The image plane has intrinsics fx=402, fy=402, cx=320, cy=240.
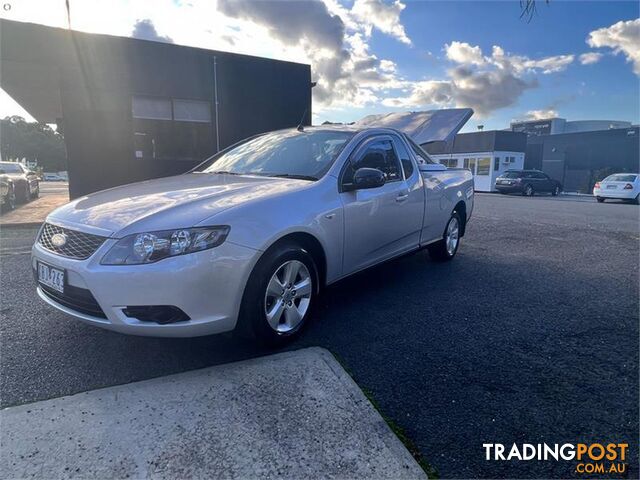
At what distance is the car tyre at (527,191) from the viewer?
79.2ft

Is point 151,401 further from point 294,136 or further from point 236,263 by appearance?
point 294,136

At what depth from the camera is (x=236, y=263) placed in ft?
8.03

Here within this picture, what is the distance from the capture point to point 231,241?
7.97 feet

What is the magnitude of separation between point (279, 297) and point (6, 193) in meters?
11.1

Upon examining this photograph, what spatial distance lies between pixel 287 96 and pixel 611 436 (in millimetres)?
11472

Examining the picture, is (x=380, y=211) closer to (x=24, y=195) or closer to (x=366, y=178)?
(x=366, y=178)

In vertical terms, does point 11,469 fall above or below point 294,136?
below

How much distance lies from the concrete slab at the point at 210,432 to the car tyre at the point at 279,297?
305 millimetres

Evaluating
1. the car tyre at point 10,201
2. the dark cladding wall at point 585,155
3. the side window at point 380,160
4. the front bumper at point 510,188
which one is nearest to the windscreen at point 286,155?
the side window at point 380,160

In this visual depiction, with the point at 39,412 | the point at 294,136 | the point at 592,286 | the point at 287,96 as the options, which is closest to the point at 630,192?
the point at 287,96

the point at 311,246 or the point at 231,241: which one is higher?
the point at 231,241

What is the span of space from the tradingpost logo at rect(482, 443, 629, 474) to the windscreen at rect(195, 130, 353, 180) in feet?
7.27

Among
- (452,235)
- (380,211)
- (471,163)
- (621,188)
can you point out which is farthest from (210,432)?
(471,163)

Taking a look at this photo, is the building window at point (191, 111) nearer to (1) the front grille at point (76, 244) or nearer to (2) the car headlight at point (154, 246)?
(1) the front grille at point (76, 244)
